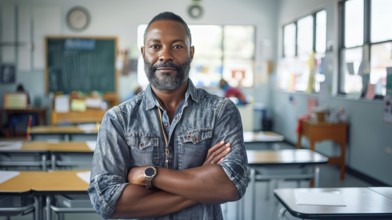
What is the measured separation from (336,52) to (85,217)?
14.0ft

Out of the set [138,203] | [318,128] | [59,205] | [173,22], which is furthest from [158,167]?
[318,128]

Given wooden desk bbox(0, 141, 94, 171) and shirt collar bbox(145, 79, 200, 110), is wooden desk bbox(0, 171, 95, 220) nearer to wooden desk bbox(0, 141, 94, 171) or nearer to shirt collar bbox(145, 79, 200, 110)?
wooden desk bbox(0, 141, 94, 171)

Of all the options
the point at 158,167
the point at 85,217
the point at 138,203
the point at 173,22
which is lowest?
the point at 85,217

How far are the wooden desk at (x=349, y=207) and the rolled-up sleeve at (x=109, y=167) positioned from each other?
93 centimetres

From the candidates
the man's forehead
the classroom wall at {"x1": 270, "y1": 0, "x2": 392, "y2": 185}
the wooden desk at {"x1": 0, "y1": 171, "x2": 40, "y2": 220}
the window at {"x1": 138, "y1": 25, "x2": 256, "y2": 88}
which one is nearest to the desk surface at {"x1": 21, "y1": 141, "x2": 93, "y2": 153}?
the wooden desk at {"x1": 0, "y1": 171, "x2": 40, "y2": 220}

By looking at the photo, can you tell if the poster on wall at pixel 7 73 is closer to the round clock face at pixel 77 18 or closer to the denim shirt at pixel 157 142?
the round clock face at pixel 77 18

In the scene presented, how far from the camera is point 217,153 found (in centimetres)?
140

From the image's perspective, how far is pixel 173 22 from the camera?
1.37m

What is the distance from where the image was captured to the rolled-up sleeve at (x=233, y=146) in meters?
1.39

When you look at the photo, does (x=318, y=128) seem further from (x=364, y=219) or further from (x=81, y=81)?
(x=81, y=81)

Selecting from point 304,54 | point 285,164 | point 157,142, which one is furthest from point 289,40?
point 157,142

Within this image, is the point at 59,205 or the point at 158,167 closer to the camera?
the point at 158,167

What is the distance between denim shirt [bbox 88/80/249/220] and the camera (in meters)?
1.35

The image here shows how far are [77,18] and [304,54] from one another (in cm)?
454
